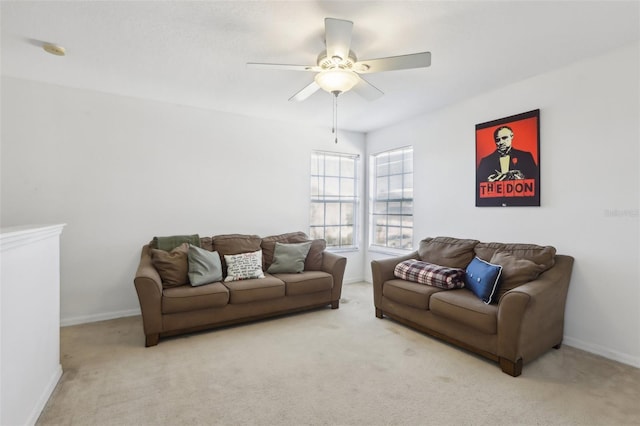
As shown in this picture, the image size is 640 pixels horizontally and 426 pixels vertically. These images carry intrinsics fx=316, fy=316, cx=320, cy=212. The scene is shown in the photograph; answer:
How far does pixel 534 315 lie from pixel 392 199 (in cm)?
278

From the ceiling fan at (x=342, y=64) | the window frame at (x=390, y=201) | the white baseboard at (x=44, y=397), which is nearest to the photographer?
the white baseboard at (x=44, y=397)

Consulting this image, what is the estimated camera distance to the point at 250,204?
14.7ft

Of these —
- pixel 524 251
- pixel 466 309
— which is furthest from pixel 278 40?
pixel 524 251

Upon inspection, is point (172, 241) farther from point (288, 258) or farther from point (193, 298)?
point (288, 258)

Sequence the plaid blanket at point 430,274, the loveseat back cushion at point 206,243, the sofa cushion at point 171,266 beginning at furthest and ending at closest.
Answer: the loveseat back cushion at point 206,243 < the sofa cushion at point 171,266 < the plaid blanket at point 430,274

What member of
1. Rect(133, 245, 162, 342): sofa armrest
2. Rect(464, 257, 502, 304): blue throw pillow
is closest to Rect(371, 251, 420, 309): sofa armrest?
Rect(464, 257, 502, 304): blue throw pillow

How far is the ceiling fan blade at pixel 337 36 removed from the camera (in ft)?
6.21

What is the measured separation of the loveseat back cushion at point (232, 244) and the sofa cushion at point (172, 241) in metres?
0.22

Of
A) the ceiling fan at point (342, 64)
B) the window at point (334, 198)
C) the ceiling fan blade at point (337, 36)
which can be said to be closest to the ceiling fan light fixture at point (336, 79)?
the ceiling fan at point (342, 64)

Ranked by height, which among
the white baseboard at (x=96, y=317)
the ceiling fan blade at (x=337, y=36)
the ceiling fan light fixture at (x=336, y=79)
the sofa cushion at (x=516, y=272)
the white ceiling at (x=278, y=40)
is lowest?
the white baseboard at (x=96, y=317)

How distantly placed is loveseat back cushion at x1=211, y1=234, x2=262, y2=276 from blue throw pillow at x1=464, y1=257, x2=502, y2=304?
248cm

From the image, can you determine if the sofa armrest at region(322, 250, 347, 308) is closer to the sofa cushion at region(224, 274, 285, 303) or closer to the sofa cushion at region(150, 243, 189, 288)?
the sofa cushion at region(224, 274, 285, 303)

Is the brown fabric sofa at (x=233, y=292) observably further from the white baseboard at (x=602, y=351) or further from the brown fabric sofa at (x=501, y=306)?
the white baseboard at (x=602, y=351)

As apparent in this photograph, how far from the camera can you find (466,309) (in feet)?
8.68
